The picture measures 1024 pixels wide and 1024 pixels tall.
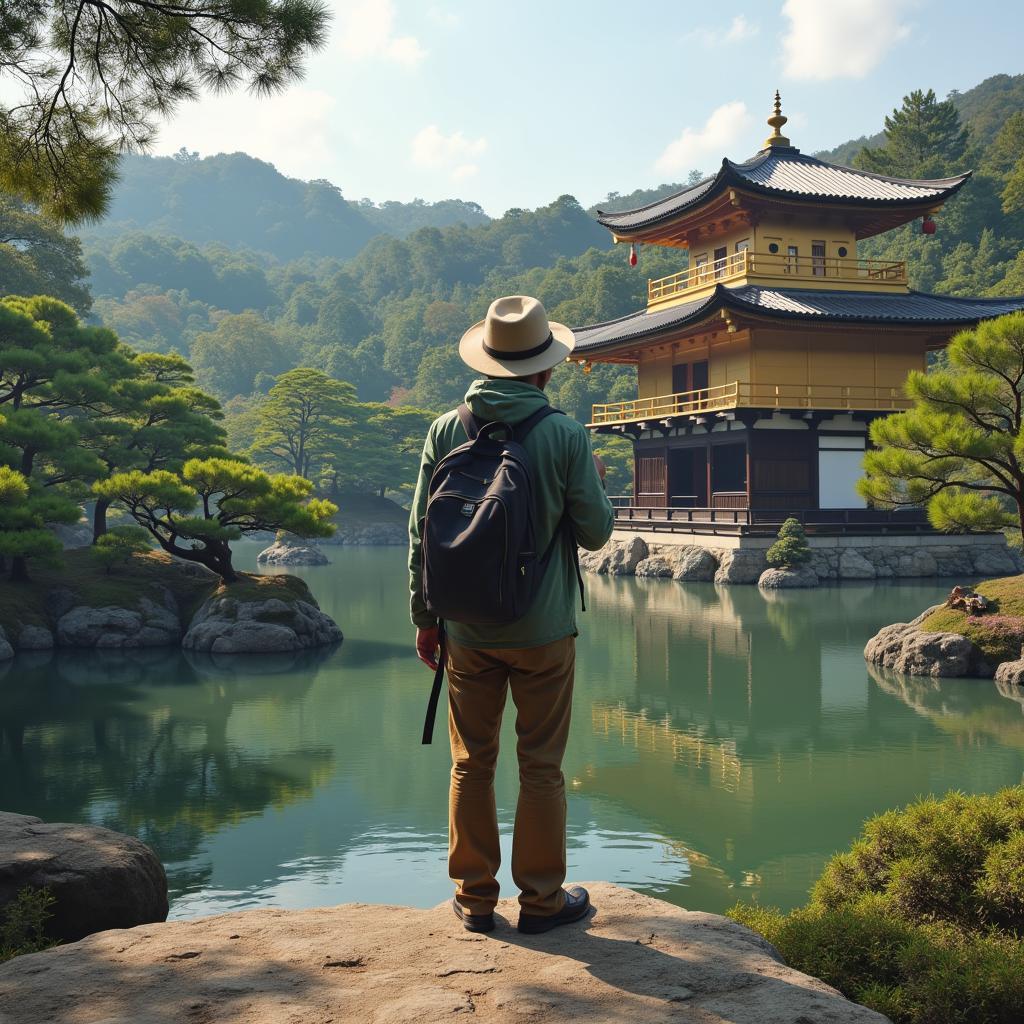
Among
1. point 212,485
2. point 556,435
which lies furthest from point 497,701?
point 212,485

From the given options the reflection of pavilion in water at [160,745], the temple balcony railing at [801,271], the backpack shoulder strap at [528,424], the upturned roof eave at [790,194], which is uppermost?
the upturned roof eave at [790,194]

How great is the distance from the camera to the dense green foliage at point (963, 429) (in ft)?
35.9

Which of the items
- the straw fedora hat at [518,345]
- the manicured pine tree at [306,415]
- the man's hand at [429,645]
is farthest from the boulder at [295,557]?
the straw fedora hat at [518,345]

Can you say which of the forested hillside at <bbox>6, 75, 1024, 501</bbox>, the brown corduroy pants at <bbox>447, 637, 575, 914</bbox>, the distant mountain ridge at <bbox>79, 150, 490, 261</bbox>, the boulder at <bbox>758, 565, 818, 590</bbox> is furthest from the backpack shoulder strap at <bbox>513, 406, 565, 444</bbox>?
the distant mountain ridge at <bbox>79, 150, 490, 261</bbox>

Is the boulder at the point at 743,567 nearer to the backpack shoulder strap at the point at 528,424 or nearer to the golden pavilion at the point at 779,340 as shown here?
the golden pavilion at the point at 779,340

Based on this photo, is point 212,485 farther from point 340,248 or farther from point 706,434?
point 340,248

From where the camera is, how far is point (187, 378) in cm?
1961

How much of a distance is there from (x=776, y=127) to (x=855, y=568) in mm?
12619

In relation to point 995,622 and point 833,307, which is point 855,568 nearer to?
point 833,307

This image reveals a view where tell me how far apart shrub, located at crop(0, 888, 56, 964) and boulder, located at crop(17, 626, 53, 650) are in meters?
10.1

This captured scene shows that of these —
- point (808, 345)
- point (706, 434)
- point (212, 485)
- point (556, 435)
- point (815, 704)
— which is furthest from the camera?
point (706, 434)

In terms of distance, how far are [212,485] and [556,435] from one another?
36.7 ft

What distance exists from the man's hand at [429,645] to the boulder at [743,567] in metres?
→ 16.9

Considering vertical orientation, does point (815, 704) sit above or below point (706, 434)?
below
